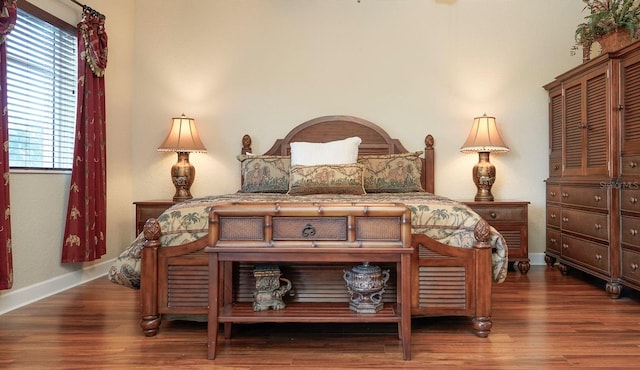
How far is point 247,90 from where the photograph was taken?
13.8 feet

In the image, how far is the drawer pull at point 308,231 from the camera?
1.90 meters

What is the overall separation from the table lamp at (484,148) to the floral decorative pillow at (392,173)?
21.7 inches

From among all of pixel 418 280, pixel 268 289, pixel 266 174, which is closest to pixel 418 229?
pixel 418 280

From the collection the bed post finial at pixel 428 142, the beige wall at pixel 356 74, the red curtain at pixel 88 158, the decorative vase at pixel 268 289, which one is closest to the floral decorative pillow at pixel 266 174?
the beige wall at pixel 356 74

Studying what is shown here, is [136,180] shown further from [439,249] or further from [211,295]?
[439,249]

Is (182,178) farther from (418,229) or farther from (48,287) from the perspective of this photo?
(418,229)

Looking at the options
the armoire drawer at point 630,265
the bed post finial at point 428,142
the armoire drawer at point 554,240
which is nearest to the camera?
the armoire drawer at point 630,265

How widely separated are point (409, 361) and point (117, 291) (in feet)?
7.13

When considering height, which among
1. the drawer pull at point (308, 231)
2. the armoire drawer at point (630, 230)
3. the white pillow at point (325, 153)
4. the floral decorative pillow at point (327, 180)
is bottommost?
the armoire drawer at point (630, 230)

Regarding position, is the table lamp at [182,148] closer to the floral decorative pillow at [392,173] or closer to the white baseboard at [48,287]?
the white baseboard at [48,287]

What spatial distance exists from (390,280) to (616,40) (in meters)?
2.53

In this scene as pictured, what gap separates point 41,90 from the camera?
3080mm

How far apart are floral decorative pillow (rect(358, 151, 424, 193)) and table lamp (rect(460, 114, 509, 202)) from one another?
1.81 feet

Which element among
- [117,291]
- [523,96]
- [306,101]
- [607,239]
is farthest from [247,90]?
[607,239]
